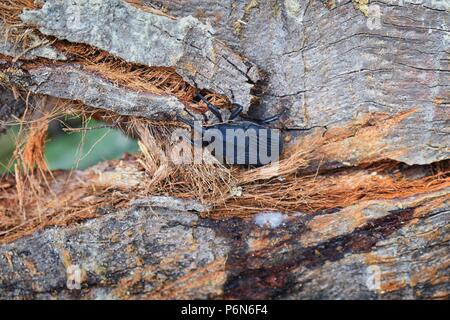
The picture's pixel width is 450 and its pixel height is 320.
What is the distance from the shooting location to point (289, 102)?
3.25 meters

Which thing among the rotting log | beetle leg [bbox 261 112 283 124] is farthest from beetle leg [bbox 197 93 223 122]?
the rotting log

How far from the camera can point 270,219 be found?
3.06m

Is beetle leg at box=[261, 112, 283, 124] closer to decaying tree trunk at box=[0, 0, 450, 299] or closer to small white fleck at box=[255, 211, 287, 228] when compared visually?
decaying tree trunk at box=[0, 0, 450, 299]

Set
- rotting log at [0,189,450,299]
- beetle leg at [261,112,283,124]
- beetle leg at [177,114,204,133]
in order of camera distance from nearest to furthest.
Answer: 1. rotting log at [0,189,450,299]
2. beetle leg at [177,114,204,133]
3. beetle leg at [261,112,283,124]

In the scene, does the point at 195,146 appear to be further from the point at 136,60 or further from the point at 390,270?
the point at 390,270

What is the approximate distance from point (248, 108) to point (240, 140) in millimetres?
194

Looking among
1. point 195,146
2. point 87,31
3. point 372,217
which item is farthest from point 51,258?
point 372,217

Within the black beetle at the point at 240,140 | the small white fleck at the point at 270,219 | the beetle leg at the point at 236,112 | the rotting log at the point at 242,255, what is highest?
the beetle leg at the point at 236,112

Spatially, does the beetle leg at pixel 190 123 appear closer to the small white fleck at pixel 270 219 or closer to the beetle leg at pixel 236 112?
the beetle leg at pixel 236 112

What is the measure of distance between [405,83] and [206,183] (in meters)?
1.20

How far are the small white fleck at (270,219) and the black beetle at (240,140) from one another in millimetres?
326

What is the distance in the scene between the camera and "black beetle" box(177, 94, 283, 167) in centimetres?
323

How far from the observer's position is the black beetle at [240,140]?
3.23m

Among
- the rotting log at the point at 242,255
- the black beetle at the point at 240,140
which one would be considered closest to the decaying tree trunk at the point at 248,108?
the rotting log at the point at 242,255
